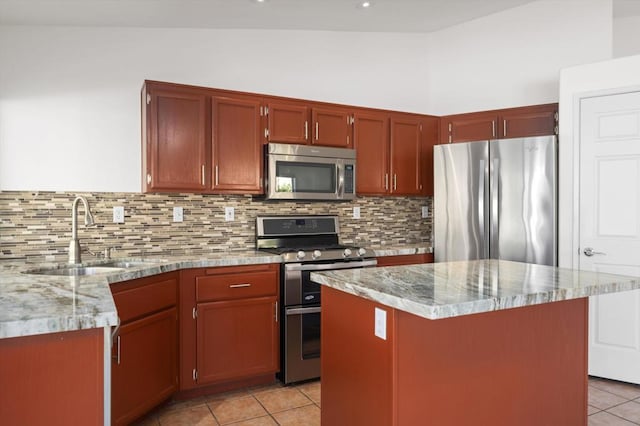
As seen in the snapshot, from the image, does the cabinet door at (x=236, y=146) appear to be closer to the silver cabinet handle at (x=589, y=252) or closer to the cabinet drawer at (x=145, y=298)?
the cabinet drawer at (x=145, y=298)

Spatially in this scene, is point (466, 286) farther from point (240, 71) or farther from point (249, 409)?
point (240, 71)

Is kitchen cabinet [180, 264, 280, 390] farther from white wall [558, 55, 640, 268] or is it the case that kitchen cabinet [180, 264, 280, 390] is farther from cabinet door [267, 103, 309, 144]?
white wall [558, 55, 640, 268]

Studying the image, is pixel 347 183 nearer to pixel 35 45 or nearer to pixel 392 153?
pixel 392 153

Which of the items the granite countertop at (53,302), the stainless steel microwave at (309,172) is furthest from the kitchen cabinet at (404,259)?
the granite countertop at (53,302)

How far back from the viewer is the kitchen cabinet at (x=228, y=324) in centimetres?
297

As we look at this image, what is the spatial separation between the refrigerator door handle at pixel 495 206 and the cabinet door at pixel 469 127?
0.49 meters

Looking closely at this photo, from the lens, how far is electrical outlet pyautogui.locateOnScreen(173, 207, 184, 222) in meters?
A: 3.47

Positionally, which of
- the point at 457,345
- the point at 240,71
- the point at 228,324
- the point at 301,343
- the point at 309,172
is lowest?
the point at 301,343

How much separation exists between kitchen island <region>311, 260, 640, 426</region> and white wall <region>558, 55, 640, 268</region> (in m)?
1.29

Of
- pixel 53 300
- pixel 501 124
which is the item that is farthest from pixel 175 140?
pixel 501 124

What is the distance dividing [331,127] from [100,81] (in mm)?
1772

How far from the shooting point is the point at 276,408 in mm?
2887

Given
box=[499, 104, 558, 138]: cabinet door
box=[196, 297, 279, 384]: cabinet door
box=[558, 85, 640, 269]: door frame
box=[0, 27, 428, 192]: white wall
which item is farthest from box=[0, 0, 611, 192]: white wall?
box=[196, 297, 279, 384]: cabinet door

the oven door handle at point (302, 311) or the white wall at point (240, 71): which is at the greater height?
the white wall at point (240, 71)
